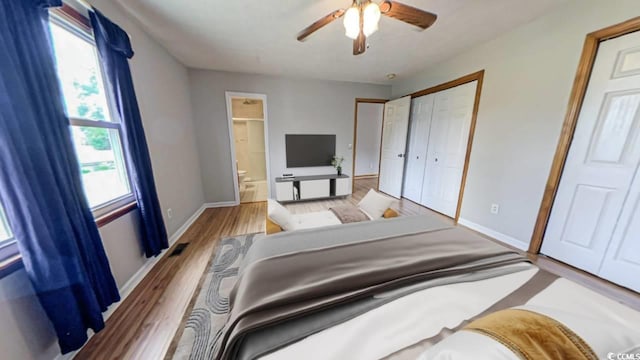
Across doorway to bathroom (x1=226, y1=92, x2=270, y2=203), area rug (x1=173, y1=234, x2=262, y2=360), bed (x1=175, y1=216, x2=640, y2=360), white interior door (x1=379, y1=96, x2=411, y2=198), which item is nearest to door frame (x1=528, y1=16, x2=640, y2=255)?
bed (x1=175, y1=216, x2=640, y2=360)

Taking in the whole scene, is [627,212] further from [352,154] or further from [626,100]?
[352,154]

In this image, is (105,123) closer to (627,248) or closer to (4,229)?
(4,229)

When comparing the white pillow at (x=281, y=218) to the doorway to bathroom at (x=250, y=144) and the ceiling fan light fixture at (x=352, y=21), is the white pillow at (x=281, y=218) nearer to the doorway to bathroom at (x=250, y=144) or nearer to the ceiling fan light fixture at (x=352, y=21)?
the ceiling fan light fixture at (x=352, y=21)

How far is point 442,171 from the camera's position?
3053mm

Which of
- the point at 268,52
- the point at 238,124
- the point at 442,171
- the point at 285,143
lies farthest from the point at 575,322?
the point at 238,124

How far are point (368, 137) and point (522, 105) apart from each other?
12.2ft

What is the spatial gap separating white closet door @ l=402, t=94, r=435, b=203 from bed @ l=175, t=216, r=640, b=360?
2341 millimetres

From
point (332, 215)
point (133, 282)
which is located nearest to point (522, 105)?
point (332, 215)

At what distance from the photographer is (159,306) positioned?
1.47 metres

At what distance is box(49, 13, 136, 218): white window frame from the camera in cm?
131

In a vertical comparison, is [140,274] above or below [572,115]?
below

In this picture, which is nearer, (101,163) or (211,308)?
(211,308)

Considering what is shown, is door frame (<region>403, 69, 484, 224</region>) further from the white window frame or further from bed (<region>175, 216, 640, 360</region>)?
the white window frame

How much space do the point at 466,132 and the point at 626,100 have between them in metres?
1.20
